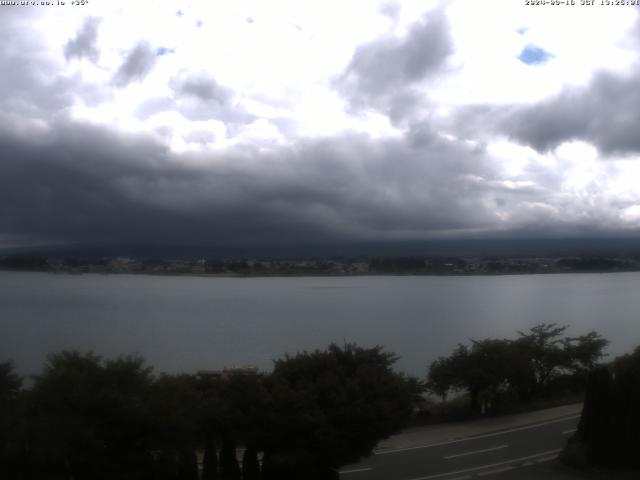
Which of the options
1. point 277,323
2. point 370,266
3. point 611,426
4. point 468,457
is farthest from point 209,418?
point 370,266

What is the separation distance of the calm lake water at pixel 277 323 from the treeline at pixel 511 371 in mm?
9622

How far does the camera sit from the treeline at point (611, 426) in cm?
1795

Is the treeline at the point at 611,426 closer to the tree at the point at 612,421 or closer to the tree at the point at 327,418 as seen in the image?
the tree at the point at 612,421

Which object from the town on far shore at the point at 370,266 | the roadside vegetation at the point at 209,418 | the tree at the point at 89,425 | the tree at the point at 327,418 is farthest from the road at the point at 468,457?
the town on far shore at the point at 370,266

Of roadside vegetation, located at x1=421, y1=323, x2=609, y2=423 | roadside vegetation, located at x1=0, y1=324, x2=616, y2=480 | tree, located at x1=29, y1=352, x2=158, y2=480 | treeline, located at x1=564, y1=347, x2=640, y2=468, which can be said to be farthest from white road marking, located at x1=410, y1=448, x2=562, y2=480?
tree, located at x1=29, y1=352, x2=158, y2=480

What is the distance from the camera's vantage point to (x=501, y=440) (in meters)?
21.2

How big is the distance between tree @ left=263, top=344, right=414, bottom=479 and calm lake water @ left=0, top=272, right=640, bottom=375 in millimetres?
25928

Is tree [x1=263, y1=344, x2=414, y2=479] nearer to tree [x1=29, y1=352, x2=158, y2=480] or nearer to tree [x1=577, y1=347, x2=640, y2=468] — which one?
tree [x1=29, y1=352, x2=158, y2=480]

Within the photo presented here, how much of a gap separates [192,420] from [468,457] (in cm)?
822

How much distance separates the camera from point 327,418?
14789 millimetres

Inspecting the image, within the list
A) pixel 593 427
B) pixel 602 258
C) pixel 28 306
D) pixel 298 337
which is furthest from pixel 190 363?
pixel 602 258

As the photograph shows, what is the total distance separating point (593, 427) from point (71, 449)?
1223cm

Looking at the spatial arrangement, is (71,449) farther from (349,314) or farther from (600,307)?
(600,307)

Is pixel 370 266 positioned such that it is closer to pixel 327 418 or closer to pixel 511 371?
pixel 511 371
